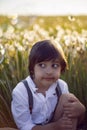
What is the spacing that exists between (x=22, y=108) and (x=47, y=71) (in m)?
0.34

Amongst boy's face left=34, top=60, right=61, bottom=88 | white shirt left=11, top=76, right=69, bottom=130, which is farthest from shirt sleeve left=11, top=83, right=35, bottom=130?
boy's face left=34, top=60, right=61, bottom=88

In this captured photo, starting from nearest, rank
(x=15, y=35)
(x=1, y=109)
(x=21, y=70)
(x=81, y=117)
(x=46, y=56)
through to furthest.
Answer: (x=46, y=56) → (x=81, y=117) → (x=1, y=109) → (x=21, y=70) → (x=15, y=35)

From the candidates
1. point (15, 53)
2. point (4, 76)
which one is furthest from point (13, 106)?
point (15, 53)

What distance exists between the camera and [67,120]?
12.6 feet

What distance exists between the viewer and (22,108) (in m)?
3.83

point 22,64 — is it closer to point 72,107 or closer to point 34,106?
point 34,106

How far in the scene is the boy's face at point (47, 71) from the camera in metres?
3.82

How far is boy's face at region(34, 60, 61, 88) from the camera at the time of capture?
12.5 feet

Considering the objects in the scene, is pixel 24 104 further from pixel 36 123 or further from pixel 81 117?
pixel 81 117

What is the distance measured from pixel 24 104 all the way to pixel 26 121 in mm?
144

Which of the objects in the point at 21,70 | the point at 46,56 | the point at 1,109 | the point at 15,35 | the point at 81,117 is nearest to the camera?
the point at 46,56

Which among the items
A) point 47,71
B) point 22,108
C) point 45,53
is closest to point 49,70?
point 47,71

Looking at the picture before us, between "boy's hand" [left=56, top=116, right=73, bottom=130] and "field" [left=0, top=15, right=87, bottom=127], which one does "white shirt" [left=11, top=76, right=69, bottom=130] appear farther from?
"field" [left=0, top=15, right=87, bottom=127]

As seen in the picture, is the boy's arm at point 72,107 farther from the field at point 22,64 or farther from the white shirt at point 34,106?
the field at point 22,64
